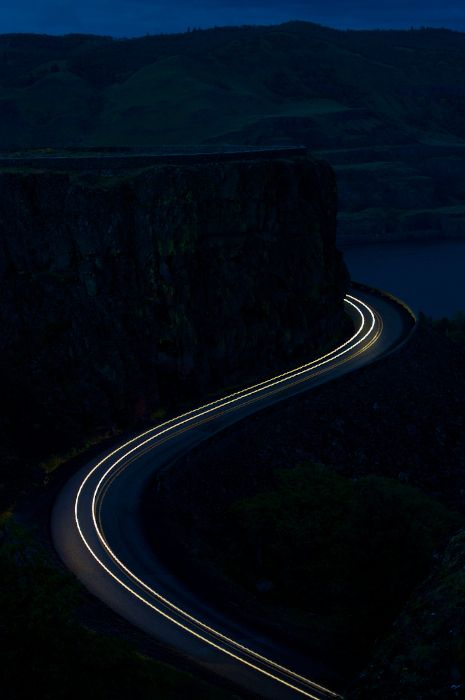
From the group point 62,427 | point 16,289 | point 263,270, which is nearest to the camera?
point 62,427

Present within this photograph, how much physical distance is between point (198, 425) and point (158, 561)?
57.1 feet

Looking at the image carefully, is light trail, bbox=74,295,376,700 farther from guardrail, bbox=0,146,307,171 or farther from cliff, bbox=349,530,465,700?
guardrail, bbox=0,146,307,171

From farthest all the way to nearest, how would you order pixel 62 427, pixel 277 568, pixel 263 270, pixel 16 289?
pixel 263 270
pixel 16 289
pixel 62 427
pixel 277 568

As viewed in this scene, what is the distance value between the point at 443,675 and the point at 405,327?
5529 centimetres

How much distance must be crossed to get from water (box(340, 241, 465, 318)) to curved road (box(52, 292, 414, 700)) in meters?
64.2

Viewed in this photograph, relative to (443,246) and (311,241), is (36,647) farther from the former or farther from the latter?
(443,246)

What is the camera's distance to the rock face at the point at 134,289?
60.8 m

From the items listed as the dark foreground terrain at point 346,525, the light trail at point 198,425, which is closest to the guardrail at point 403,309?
the light trail at point 198,425

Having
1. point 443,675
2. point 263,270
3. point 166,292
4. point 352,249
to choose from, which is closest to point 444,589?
point 443,675

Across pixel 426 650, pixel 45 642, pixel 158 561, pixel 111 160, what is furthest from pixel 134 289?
pixel 426 650

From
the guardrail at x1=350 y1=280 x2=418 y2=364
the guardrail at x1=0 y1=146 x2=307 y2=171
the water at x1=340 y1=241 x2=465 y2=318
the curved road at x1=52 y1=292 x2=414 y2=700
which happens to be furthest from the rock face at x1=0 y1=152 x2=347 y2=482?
the water at x1=340 y1=241 x2=465 y2=318

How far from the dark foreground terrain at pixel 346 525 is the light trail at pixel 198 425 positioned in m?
2.07

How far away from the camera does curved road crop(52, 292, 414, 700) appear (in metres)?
33.9

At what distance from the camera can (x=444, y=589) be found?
31484mm
